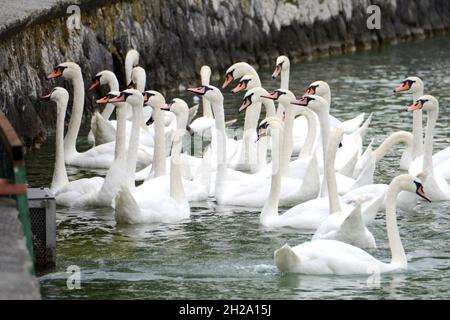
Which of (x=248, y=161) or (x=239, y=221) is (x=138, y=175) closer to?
(x=248, y=161)

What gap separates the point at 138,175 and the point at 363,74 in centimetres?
785

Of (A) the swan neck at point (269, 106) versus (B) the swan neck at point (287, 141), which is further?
(A) the swan neck at point (269, 106)

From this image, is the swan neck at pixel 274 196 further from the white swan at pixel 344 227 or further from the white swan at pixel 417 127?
the white swan at pixel 417 127

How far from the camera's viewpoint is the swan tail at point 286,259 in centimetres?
1082

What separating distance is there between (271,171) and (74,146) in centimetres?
296

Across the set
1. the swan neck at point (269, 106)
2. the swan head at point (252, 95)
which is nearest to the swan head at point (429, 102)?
the swan head at point (252, 95)

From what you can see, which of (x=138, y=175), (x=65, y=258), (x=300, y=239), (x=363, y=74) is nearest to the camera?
(x=65, y=258)

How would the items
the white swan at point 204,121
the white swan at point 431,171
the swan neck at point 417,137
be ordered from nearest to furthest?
the white swan at point 431,171, the swan neck at point 417,137, the white swan at point 204,121

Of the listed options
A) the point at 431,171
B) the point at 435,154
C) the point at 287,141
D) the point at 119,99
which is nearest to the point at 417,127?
the point at 435,154

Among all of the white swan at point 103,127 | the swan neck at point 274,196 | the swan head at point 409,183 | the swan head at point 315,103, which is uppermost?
the swan head at point 315,103

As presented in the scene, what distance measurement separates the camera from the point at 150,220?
13.4m

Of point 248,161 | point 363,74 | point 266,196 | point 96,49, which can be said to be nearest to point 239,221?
point 266,196

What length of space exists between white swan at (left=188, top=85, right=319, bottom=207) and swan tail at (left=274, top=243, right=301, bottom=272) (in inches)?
128

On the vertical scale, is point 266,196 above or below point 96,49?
below
